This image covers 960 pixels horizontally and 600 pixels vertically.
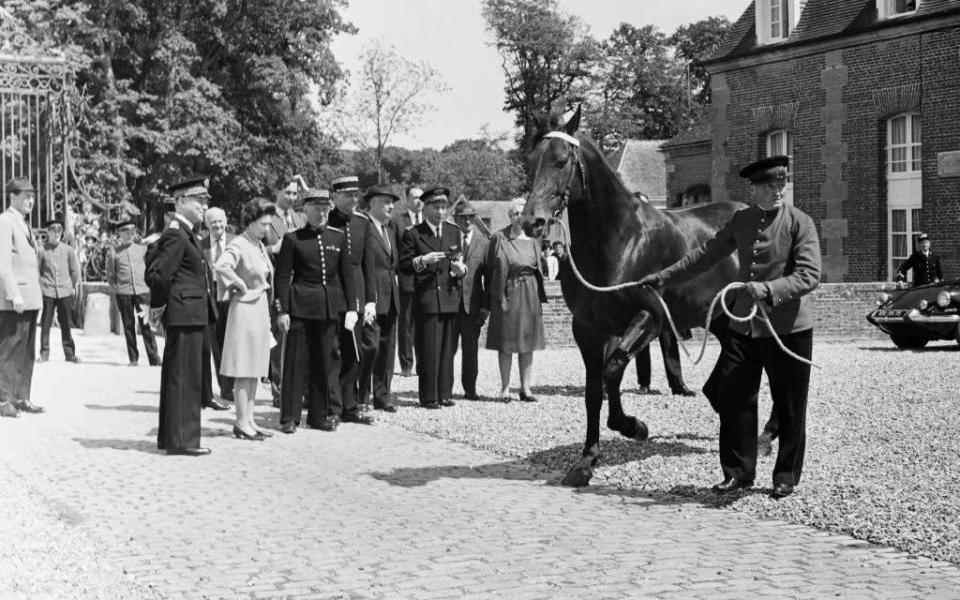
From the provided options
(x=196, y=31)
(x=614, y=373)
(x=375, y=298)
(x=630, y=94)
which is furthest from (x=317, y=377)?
(x=630, y=94)

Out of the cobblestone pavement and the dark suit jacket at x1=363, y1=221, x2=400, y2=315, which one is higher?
the dark suit jacket at x1=363, y1=221, x2=400, y2=315

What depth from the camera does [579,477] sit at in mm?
8109

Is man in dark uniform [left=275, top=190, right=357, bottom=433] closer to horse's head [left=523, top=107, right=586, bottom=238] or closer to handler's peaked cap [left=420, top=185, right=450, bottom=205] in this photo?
handler's peaked cap [left=420, top=185, right=450, bottom=205]

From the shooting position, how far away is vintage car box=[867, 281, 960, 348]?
19.8 m

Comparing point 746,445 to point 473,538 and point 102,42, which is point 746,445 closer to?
point 473,538

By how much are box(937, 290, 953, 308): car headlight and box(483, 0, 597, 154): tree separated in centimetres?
4763

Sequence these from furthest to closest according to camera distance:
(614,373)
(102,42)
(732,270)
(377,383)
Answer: (102,42) < (377,383) < (732,270) < (614,373)

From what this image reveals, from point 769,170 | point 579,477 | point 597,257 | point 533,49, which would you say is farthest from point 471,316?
point 533,49

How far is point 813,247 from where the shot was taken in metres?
7.39

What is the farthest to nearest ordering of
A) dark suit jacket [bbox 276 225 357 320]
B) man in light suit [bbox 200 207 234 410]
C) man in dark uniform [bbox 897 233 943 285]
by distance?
man in dark uniform [bbox 897 233 943 285] < man in light suit [bbox 200 207 234 410] < dark suit jacket [bbox 276 225 357 320]

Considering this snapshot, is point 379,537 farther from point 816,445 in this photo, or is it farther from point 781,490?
point 816,445

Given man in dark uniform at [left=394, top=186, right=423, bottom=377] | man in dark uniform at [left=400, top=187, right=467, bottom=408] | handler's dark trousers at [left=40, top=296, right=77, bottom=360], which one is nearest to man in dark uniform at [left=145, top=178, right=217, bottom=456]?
man in dark uniform at [left=400, top=187, right=467, bottom=408]

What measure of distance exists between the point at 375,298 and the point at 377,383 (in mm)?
1388

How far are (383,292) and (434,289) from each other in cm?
72
